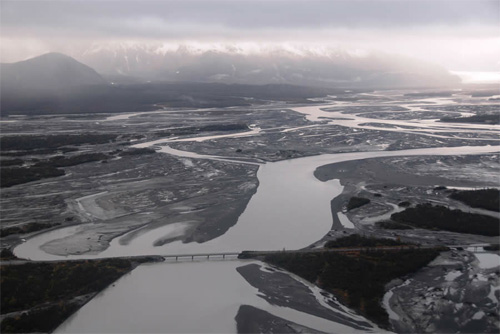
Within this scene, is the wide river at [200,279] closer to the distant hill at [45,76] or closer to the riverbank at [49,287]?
the riverbank at [49,287]

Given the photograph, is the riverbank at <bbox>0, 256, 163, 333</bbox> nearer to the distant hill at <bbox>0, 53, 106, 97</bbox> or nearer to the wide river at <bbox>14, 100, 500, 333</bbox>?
the wide river at <bbox>14, 100, 500, 333</bbox>

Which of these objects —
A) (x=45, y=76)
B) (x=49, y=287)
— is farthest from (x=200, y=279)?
(x=45, y=76)

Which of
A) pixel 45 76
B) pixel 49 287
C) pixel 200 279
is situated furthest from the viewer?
pixel 45 76

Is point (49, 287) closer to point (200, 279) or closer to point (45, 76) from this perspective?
point (200, 279)

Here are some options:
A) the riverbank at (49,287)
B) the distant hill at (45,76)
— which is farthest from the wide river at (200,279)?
the distant hill at (45,76)

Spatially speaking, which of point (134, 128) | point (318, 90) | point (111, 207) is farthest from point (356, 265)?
point (318, 90)
